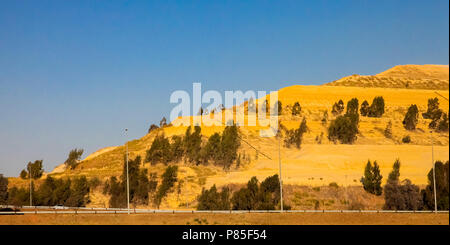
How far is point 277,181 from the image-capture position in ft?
222

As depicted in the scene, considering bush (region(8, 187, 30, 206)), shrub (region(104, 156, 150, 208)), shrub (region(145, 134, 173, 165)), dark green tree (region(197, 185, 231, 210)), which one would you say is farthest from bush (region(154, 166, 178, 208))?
bush (region(8, 187, 30, 206))

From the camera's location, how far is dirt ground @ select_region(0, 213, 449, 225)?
45.8 meters

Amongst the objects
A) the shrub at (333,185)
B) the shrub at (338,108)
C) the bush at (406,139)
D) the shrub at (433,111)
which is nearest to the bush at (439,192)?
the shrub at (333,185)

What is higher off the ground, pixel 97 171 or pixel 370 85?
pixel 370 85

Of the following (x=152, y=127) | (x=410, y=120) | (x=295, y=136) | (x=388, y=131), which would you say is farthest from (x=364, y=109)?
(x=152, y=127)

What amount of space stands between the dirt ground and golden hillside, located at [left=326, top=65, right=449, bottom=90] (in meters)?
104

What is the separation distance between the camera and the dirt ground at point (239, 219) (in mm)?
45781

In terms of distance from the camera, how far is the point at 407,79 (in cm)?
15850

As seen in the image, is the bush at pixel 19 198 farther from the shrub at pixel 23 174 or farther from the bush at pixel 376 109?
the bush at pixel 376 109

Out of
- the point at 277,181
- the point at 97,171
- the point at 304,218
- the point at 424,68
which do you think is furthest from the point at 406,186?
the point at 424,68

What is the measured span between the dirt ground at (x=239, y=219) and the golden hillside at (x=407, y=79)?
104m

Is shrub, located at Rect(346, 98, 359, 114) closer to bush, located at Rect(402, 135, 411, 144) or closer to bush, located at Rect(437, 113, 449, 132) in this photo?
bush, located at Rect(402, 135, 411, 144)

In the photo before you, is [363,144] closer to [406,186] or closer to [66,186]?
[406,186]
